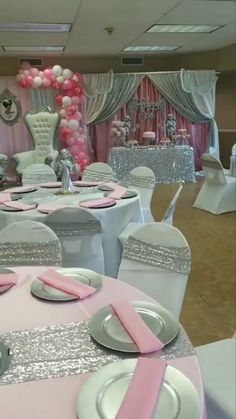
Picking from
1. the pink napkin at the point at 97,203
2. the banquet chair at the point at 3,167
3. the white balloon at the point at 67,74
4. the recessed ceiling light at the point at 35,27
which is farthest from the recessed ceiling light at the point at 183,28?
the pink napkin at the point at 97,203

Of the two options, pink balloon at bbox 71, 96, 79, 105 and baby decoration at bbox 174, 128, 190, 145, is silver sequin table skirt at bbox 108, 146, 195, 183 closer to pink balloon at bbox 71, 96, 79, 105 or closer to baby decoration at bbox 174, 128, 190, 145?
baby decoration at bbox 174, 128, 190, 145

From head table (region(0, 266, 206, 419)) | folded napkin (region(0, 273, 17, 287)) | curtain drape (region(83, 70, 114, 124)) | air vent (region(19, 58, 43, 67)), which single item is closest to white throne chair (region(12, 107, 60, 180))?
curtain drape (region(83, 70, 114, 124))

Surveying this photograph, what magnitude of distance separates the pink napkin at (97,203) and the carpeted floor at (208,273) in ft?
3.03

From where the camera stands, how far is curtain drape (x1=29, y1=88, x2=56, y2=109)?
7277 mm

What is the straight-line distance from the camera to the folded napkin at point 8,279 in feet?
4.52

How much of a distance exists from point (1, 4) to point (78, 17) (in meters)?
1.04

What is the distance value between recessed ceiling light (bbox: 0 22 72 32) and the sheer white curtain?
291 centimetres

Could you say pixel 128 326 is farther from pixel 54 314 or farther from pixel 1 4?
pixel 1 4

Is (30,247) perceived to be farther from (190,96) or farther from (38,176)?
(190,96)

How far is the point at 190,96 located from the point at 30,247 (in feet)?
21.5

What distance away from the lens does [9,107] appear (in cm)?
736

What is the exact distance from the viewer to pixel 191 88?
24.8 feet

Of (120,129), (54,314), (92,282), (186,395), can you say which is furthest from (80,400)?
(120,129)

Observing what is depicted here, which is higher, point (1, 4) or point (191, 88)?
point (1, 4)
